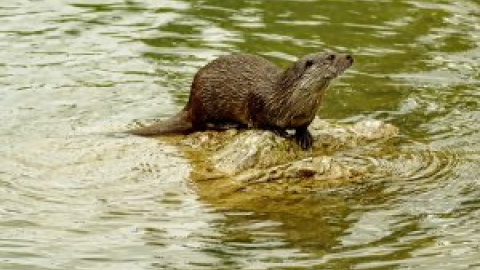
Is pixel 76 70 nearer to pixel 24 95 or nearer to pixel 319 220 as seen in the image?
pixel 24 95

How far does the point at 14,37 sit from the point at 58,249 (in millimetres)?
4702

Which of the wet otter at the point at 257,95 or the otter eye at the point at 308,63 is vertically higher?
the otter eye at the point at 308,63

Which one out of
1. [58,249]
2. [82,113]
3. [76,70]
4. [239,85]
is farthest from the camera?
[76,70]

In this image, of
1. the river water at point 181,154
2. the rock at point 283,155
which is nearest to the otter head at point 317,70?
the rock at point 283,155

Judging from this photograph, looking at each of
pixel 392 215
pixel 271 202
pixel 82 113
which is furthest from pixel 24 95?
pixel 392 215

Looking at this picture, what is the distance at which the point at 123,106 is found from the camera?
821 centimetres

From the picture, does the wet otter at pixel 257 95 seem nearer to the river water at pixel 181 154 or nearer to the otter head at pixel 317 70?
the otter head at pixel 317 70

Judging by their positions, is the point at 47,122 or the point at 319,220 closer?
the point at 319,220

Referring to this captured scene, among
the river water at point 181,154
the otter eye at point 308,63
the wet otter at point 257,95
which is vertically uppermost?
the otter eye at point 308,63

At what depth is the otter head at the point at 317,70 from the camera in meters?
7.00

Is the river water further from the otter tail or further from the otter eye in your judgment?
the otter eye

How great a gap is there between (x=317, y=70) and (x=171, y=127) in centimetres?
111

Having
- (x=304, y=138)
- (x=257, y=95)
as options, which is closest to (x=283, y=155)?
(x=304, y=138)

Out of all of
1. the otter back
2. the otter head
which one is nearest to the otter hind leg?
the otter head
